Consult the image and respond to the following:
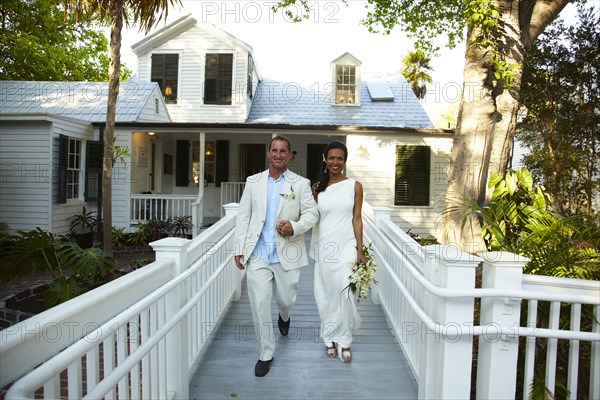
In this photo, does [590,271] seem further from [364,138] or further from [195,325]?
[364,138]

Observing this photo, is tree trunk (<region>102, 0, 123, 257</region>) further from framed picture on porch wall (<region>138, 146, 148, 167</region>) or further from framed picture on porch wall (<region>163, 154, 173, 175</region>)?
framed picture on porch wall (<region>163, 154, 173, 175</region>)

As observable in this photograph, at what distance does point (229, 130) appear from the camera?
11094mm

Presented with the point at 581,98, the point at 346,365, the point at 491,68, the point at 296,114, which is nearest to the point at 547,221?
the point at 491,68

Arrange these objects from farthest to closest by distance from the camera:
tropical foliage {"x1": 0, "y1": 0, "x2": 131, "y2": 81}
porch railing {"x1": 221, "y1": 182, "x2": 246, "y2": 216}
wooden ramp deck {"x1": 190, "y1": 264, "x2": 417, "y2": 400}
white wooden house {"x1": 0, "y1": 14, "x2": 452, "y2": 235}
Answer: tropical foliage {"x1": 0, "y1": 0, "x2": 131, "y2": 81} < porch railing {"x1": 221, "y1": 182, "x2": 246, "y2": 216} < white wooden house {"x1": 0, "y1": 14, "x2": 452, "y2": 235} < wooden ramp deck {"x1": 190, "y1": 264, "x2": 417, "y2": 400}

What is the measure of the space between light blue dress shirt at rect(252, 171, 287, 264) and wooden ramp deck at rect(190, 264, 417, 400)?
37.0 inches

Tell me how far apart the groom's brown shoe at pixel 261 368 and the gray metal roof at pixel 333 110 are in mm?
10528

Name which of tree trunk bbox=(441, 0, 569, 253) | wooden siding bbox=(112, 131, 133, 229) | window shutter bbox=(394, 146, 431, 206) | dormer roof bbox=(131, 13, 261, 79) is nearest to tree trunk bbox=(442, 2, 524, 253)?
tree trunk bbox=(441, 0, 569, 253)

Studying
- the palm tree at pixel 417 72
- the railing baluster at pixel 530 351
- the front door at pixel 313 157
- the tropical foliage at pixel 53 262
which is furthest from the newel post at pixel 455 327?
the palm tree at pixel 417 72

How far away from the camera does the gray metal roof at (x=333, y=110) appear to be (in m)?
13.4

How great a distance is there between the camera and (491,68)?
623 centimetres

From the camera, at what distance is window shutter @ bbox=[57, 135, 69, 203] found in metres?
9.84

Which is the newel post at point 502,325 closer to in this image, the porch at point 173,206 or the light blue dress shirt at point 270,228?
the light blue dress shirt at point 270,228

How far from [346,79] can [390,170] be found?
4372 mm

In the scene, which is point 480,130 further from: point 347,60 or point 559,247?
point 347,60
